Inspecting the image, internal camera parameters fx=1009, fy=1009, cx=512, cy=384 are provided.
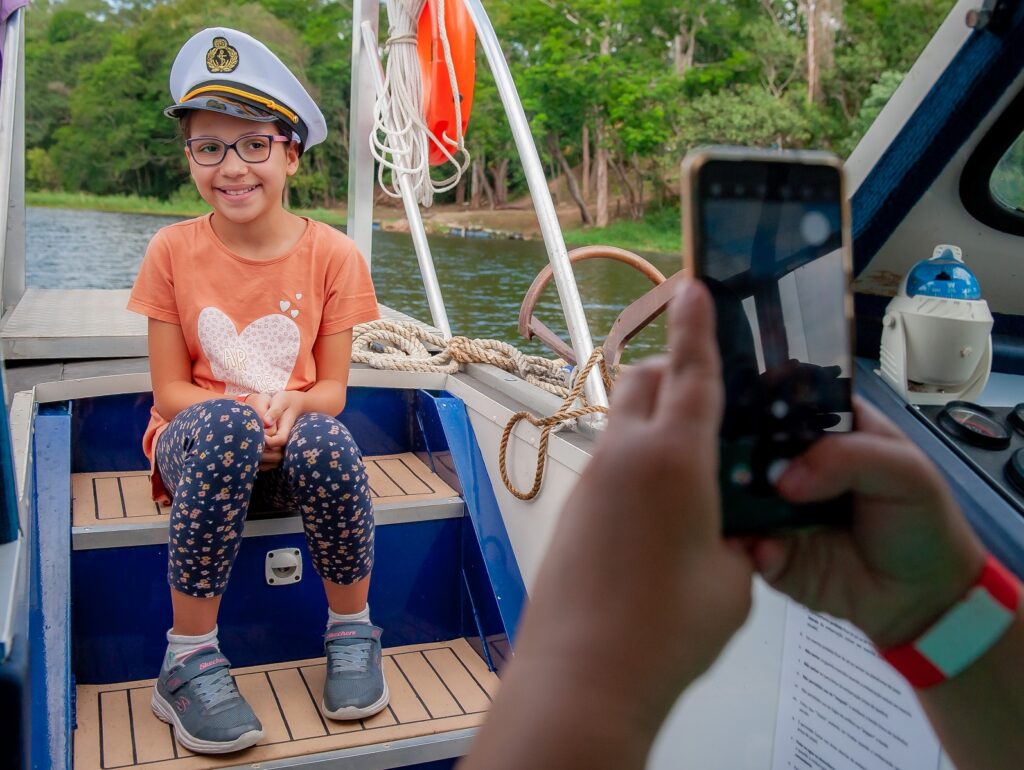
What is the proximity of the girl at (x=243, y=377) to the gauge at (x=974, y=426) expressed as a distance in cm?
85

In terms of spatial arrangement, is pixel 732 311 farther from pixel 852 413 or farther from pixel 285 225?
pixel 285 225

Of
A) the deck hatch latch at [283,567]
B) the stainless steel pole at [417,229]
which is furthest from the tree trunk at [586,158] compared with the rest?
the deck hatch latch at [283,567]

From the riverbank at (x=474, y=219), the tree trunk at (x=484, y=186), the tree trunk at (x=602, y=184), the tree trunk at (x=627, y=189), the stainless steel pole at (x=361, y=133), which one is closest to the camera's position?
the stainless steel pole at (x=361, y=133)

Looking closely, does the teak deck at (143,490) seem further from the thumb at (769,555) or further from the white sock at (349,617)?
the thumb at (769,555)

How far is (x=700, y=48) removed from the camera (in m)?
19.9

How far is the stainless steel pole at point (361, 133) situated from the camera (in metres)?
2.68

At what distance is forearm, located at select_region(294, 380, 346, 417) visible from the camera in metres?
1.59

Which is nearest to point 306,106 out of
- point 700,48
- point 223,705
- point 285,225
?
point 285,225

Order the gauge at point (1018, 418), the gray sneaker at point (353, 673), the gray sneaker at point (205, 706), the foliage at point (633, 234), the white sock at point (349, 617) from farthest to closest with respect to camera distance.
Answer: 1. the foliage at point (633, 234)
2. the white sock at point (349, 617)
3. the gray sneaker at point (353, 673)
4. the gray sneaker at point (205, 706)
5. the gauge at point (1018, 418)

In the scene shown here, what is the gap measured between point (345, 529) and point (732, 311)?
129cm

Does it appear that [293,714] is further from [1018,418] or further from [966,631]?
[966,631]

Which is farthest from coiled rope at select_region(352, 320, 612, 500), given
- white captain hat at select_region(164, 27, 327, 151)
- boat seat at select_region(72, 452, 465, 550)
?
white captain hat at select_region(164, 27, 327, 151)

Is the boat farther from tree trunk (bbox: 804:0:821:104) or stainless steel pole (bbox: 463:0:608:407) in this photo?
tree trunk (bbox: 804:0:821:104)

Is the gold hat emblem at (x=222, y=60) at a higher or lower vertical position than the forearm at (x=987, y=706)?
higher
